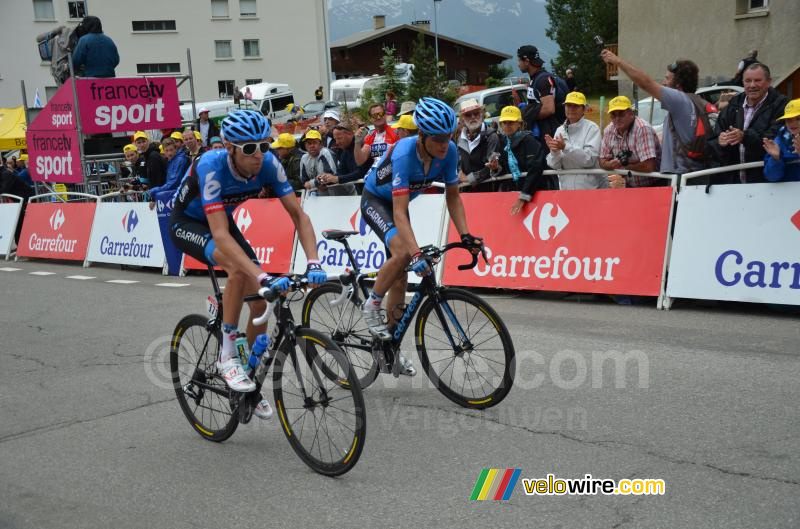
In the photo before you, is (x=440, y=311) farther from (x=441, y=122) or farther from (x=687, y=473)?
(x=687, y=473)

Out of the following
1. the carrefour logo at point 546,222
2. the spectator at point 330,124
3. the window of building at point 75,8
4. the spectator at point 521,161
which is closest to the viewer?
the carrefour logo at point 546,222

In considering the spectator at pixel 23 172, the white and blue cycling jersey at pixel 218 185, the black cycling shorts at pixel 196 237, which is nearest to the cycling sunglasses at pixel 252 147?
the white and blue cycling jersey at pixel 218 185

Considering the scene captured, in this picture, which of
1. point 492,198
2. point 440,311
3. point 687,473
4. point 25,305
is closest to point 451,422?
point 440,311

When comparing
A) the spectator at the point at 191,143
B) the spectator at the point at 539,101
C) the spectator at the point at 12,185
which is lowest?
the spectator at the point at 12,185

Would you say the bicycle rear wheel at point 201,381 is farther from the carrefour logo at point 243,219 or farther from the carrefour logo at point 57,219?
the carrefour logo at point 57,219

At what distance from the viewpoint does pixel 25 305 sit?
11539 mm

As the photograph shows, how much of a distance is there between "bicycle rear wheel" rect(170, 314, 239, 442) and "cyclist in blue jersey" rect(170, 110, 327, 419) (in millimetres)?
239

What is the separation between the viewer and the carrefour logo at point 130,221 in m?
14.6

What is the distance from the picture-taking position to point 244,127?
5.08m

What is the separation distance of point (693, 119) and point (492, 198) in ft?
8.03

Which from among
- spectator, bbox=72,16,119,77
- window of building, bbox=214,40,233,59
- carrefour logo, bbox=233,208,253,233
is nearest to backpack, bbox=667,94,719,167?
carrefour logo, bbox=233,208,253,233

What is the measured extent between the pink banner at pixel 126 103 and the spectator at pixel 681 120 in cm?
1150

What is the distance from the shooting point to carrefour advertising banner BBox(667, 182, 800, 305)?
7.92 m

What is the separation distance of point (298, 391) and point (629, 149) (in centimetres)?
568
